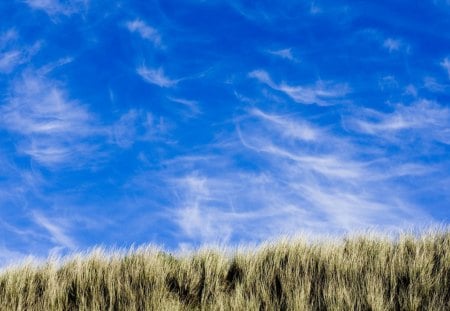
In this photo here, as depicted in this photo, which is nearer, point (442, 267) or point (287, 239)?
point (442, 267)

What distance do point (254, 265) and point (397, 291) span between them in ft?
7.91

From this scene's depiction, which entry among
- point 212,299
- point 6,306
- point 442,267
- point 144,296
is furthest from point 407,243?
point 6,306

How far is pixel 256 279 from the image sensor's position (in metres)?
10.3

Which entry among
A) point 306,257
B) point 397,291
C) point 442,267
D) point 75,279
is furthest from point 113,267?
point 442,267

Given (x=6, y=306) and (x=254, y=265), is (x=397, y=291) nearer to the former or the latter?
(x=254, y=265)

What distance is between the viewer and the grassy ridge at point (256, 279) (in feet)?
31.2

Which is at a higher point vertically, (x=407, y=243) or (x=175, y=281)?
(x=407, y=243)

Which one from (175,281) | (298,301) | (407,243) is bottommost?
(298,301)

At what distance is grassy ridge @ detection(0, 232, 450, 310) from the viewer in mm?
9516

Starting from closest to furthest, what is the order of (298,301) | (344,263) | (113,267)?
1. (298,301)
2. (344,263)
3. (113,267)

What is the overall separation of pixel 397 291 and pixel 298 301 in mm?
1572

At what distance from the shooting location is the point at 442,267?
9.68 m

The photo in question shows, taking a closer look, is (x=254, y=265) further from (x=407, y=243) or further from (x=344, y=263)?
(x=407, y=243)

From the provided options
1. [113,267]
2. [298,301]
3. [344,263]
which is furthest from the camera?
[113,267]
